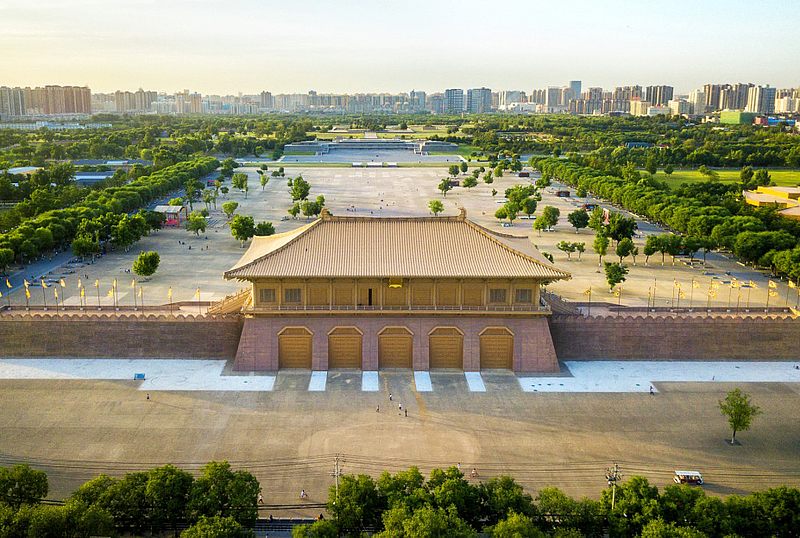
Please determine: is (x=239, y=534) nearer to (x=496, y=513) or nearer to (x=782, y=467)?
(x=496, y=513)

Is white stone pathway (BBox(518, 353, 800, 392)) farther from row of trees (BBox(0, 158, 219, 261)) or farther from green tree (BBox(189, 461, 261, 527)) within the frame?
row of trees (BBox(0, 158, 219, 261))

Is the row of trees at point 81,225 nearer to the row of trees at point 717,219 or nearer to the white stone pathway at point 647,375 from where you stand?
the white stone pathway at point 647,375

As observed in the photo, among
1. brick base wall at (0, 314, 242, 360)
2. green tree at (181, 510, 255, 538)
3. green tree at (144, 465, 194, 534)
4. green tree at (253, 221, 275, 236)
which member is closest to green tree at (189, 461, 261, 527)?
green tree at (144, 465, 194, 534)

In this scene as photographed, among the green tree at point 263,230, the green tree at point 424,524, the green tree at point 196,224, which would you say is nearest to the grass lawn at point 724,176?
the green tree at point 263,230

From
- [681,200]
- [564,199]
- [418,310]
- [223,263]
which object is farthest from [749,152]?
[418,310]

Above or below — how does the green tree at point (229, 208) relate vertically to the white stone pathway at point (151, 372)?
above
